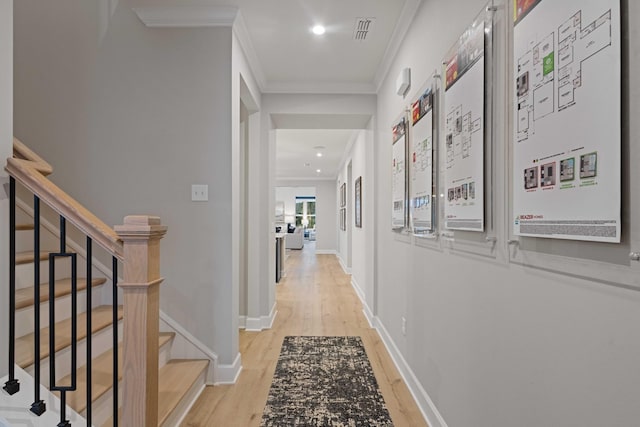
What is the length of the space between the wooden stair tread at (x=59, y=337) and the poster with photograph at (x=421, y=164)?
1898 millimetres

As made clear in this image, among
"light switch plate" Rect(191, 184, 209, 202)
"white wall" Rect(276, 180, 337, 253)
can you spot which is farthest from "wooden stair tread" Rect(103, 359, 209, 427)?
"white wall" Rect(276, 180, 337, 253)

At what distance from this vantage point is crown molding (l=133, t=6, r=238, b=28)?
100 inches

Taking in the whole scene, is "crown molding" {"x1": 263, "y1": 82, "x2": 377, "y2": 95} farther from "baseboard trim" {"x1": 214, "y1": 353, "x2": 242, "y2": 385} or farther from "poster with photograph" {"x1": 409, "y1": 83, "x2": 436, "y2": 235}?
"baseboard trim" {"x1": 214, "y1": 353, "x2": 242, "y2": 385}

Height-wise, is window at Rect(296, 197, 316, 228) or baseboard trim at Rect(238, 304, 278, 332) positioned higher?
window at Rect(296, 197, 316, 228)

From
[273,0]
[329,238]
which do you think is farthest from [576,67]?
[329,238]

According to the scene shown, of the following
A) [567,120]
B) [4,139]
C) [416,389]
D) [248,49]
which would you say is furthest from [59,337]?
[248,49]

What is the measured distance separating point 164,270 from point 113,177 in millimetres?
745

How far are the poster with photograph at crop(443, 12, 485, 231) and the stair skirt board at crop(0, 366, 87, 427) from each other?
182 cm

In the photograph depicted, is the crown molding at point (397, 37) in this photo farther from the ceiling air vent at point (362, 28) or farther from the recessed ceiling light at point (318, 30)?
the recessed ceiling light at point (318, 30)

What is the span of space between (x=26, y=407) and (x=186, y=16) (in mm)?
2401

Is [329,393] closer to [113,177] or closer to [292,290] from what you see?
[113,177]

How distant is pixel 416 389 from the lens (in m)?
2.31

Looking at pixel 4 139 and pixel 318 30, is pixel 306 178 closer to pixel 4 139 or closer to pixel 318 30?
pixel 318 30

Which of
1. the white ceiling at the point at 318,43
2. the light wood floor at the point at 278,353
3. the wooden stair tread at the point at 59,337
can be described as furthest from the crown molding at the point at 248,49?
the light wood floor at the point at 278,353
